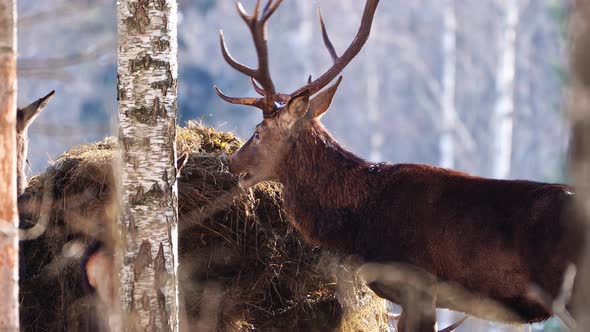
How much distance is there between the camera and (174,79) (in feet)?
15.2

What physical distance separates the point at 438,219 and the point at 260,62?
170 centimetres

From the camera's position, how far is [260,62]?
6145mm

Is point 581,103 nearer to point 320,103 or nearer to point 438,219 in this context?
point 438,219

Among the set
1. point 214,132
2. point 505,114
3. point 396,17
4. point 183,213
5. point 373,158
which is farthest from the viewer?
point 396,17

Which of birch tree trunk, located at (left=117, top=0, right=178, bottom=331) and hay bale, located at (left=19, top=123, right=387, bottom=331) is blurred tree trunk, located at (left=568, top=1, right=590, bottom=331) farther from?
hay bale, located at (left=19, top=123, right=387, bottom=331)

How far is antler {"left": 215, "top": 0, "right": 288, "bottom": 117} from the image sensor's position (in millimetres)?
5996

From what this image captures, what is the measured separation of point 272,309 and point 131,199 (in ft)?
7.47

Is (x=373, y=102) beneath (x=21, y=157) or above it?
above

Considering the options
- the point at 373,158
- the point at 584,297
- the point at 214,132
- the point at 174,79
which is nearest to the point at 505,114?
the point at 373,158

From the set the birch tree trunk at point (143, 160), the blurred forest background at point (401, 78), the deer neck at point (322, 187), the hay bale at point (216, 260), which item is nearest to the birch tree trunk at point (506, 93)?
the blurred forest background at point (401, 78)

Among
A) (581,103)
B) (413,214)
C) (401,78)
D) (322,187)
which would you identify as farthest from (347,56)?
(401,78)

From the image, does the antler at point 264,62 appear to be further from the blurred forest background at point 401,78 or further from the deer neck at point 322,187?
the blurred forest background at point 401,78

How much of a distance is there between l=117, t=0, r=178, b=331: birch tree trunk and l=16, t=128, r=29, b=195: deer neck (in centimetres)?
247

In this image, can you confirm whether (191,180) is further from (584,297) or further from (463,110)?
(463,110)
